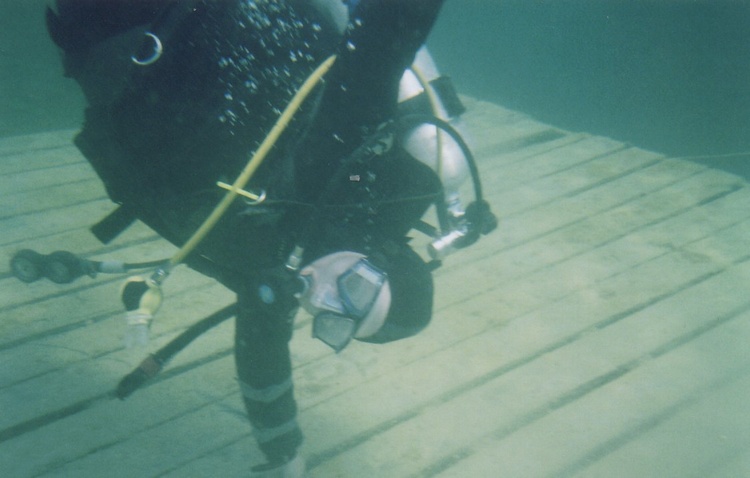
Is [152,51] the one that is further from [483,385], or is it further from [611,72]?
[611,72]

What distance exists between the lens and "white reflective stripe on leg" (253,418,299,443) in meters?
1.78

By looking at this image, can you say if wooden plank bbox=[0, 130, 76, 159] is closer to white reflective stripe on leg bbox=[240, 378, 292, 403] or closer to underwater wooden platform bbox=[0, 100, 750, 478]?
underwater wooden platform bbox=[0, 100, 750, 478]

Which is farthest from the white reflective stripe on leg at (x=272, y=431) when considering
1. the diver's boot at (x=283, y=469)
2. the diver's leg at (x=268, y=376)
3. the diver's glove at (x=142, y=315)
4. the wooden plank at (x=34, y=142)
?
the wooden plank at (x=34, y=142)

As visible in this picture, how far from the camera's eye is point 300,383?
246 cm

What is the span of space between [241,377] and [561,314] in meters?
1.68

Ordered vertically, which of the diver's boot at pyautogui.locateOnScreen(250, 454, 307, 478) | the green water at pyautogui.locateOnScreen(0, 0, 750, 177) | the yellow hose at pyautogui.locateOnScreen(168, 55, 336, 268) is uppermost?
the yellow hose at pyautogui.locateOnScreen(168, 55, 336, 268)

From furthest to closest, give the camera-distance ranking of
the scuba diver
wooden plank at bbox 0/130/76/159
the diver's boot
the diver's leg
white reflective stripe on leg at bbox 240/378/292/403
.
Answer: wooden plank at bbox 0/130/76/159, the diver's boot, white reflective stripe on leg at bbox 240/378/292/403, the diver's leg, the scuba diver

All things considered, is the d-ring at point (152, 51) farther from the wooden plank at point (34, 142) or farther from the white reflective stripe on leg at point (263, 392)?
the wooden plank at point (34, 142)

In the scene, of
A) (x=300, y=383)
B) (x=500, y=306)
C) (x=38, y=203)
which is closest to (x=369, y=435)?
(x=300, y=383)

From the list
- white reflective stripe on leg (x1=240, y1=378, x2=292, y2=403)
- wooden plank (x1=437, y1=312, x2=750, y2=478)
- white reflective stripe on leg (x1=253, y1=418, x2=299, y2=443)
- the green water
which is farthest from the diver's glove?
the green water

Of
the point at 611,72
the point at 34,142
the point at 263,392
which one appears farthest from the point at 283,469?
the point at 611,72

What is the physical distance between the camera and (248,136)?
146 centimetres

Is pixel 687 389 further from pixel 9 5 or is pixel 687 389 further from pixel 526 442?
pixel 9 5

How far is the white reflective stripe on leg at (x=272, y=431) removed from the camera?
5.85 ft
